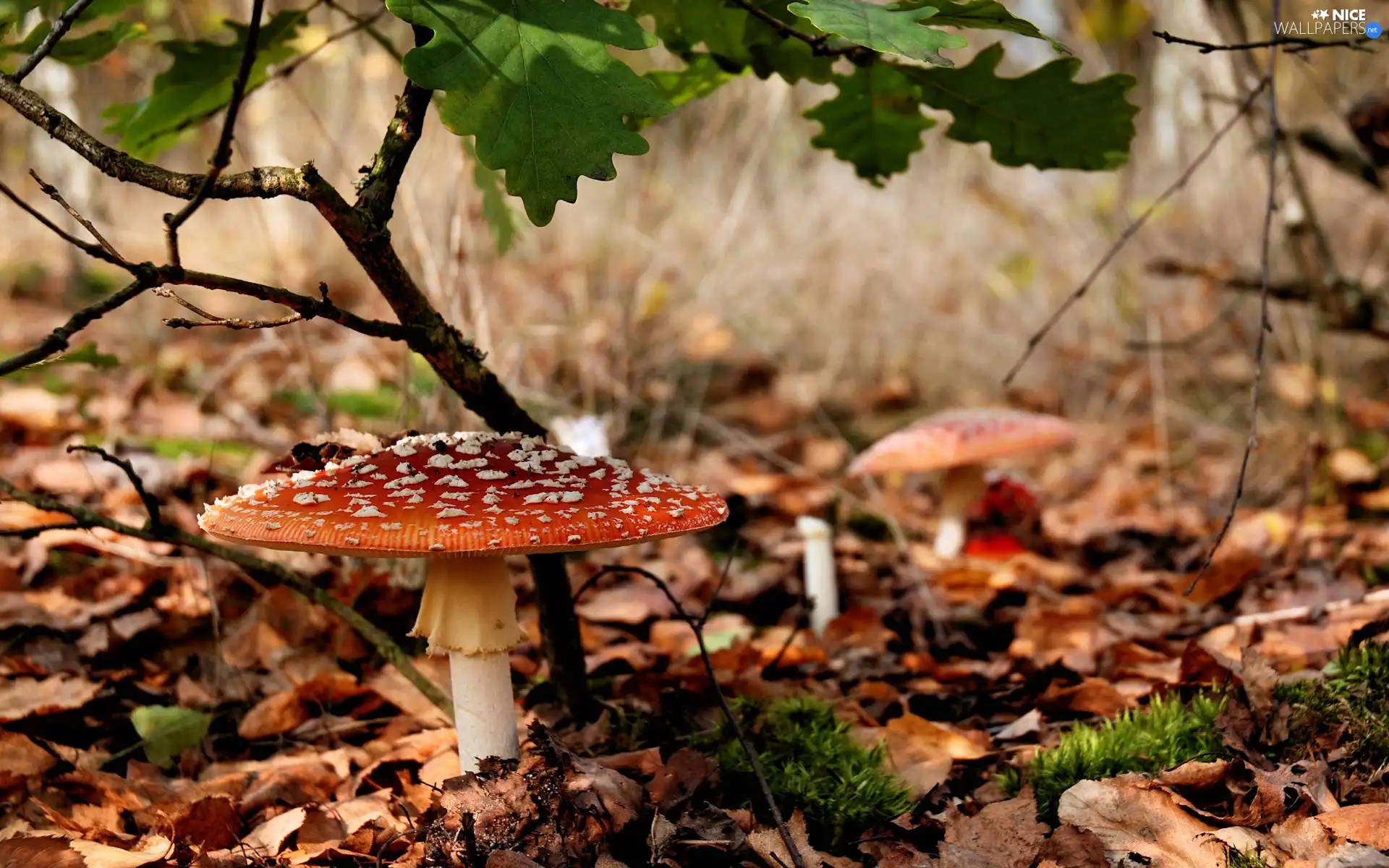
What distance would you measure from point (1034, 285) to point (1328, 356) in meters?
2.65

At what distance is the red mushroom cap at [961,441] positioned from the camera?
13.2 feet

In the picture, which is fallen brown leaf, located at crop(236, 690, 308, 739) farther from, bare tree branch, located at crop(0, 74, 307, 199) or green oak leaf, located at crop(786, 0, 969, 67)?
green oak leaf, located at crop(786, 0, 969, 67)

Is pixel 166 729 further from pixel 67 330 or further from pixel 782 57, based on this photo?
pixel 782 57

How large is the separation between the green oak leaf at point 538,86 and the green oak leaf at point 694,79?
22.7 inches

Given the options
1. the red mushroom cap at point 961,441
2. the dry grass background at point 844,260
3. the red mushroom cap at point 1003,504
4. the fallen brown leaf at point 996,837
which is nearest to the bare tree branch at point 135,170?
the fallen brown leaf at point 996,837

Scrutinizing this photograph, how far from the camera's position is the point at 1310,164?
301 inches

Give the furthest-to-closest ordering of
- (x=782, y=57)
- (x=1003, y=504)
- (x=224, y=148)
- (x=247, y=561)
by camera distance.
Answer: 1. (x=1003, y=504)
2. (x=247, y=561)
3. (x=782, y=57)
4. (x=224, y=148)

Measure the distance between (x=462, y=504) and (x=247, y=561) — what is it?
86cm

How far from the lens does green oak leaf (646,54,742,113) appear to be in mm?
2279

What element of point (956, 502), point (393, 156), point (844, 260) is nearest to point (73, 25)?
point (393, 156)

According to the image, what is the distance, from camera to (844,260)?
23.7 ft

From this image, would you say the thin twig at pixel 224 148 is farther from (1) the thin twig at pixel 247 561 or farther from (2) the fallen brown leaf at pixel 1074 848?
(2) the fallen brown leaf at pixel 1074 848

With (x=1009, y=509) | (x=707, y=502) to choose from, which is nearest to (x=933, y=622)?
(x=1009, y=509)

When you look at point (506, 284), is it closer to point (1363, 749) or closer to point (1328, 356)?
point (1328, 356)
